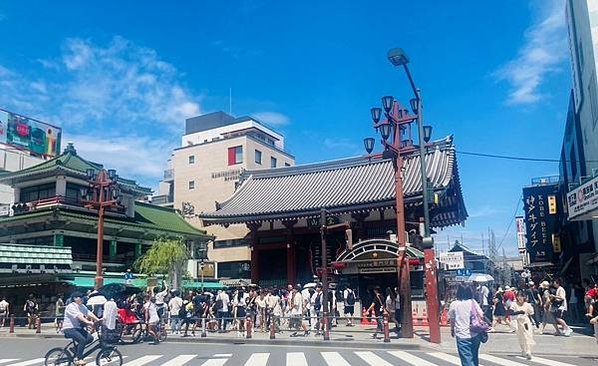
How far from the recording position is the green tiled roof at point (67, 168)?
39.9 m

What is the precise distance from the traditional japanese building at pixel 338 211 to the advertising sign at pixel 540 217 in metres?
16.2

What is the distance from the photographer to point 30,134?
2226 inches

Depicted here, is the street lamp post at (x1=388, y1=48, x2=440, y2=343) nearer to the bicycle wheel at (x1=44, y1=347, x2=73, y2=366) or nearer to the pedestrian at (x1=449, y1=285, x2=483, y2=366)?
the pedestrian at (x1=449, y1=285, x2=483, y2=366)

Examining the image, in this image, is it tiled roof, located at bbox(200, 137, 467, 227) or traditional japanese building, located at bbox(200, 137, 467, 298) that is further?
tiled roof, located at bbox(200, 137, 467, 227)

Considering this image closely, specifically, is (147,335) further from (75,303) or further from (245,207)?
(245,207)

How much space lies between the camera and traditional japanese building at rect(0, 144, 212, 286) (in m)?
38.0

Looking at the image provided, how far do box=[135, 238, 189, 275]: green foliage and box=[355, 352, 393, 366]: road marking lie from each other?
24856 millimetres

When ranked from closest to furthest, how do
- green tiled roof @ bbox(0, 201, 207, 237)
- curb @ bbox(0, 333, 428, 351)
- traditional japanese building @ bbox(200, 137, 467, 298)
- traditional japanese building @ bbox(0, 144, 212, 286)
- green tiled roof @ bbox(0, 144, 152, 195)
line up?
curb @ bbox(0, 333, 428, 351) → traditional japanese building @ bbox(200, 137, 467, 298) → green tiled roof @ bbox(0, 201, 207, 237) → traditional japanese building @ bbox(0, 144, 212, 286) → green tiled roof @ bbox(0, 144, 152, 195)

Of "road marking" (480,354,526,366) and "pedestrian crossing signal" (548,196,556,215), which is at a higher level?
"pedestrian crossing signal" (548,196,556,215)

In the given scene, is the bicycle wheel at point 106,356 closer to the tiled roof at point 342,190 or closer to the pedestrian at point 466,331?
the pedestrian at point 466,331

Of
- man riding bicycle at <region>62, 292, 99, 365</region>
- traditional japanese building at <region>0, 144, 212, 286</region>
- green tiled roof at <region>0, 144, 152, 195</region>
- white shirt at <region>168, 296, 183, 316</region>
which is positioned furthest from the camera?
green tiled roof at <region>0, 144, 152, 195</region>

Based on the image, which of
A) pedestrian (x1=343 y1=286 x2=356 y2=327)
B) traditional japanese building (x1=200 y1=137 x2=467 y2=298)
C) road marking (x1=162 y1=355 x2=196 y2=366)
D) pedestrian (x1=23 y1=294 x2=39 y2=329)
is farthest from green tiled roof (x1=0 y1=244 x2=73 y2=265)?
road marking (x1=162 y1=355 x2=196 y2=366)

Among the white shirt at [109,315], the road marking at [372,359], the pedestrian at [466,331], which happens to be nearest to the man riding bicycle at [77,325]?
the white shirt at [109,315]

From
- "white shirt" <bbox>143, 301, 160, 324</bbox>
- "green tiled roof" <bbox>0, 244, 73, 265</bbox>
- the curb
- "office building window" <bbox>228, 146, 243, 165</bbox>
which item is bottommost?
the curb
